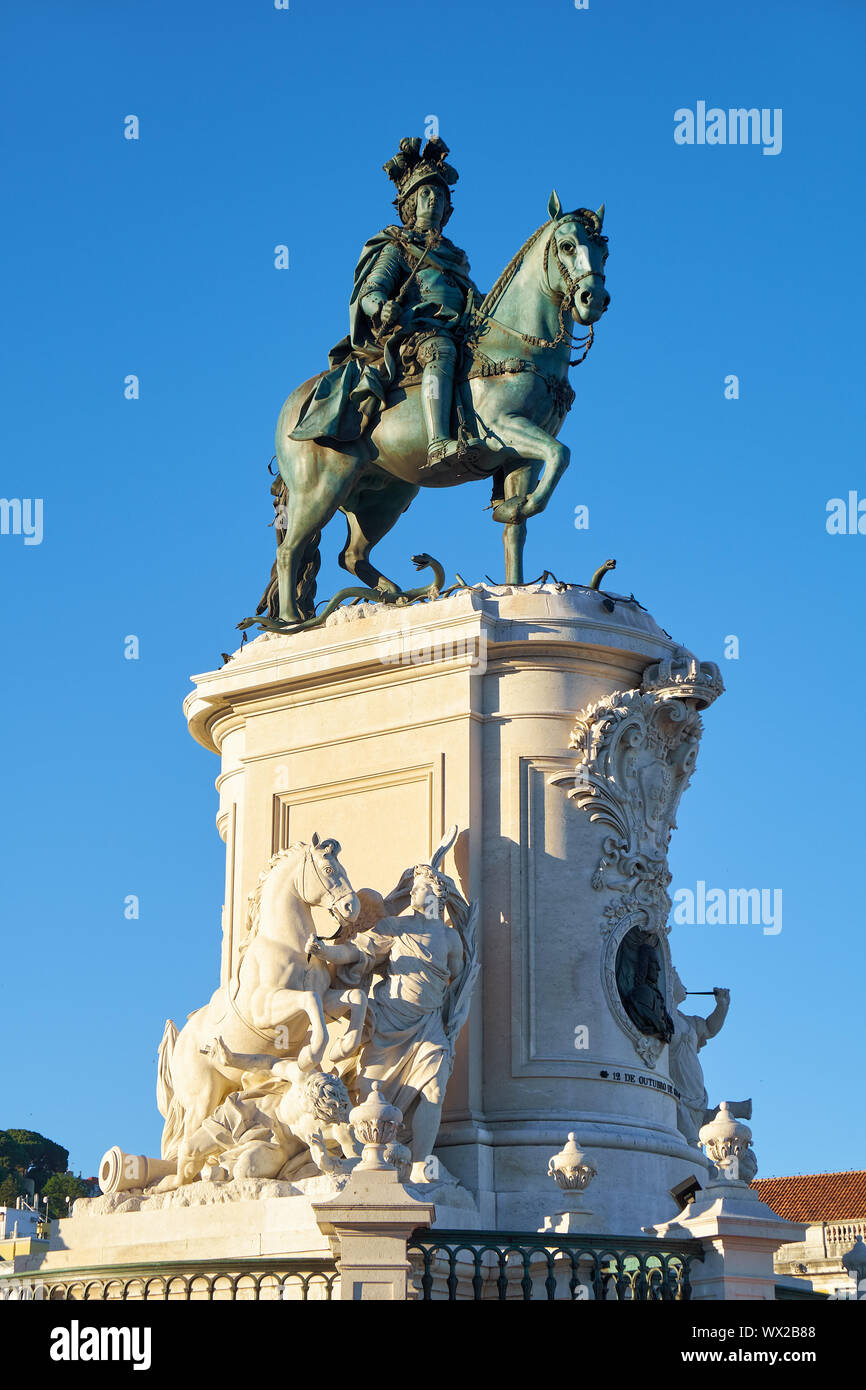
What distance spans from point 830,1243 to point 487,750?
2106 centimetres

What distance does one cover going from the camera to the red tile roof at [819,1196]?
41.5 metres

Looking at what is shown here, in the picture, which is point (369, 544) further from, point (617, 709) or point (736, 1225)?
point (736, 1225)

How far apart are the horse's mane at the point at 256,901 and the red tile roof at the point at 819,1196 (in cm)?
2577

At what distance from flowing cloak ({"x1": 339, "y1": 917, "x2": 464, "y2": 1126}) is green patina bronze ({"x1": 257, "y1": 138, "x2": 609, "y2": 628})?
4.14m

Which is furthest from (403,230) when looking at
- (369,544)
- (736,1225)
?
(736,1225)

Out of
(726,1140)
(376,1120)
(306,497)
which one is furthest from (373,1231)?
(306,497)

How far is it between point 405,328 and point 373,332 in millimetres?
463

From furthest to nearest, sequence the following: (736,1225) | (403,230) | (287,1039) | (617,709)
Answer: (403,230) < (617,709) < (287,1039) < (736,1225)

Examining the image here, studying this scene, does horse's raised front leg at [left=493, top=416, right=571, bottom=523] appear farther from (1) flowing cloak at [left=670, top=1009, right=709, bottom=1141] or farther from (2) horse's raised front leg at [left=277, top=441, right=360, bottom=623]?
(1) flowing cloak at [left=670, top=1009, right=709, bottom=1141]

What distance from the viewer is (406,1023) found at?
16172mm

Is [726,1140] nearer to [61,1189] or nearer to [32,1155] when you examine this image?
[61,1189]

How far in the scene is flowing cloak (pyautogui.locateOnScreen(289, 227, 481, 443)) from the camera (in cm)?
1953
